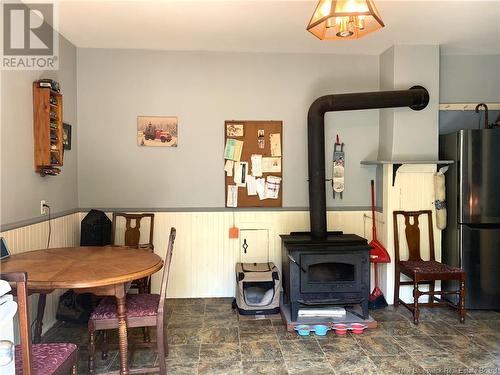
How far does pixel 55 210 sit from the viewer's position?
3.27 metres

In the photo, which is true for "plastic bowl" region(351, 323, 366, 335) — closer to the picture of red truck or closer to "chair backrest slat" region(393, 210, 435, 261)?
"chair backrest slat" region(393, 210, 435, 261)

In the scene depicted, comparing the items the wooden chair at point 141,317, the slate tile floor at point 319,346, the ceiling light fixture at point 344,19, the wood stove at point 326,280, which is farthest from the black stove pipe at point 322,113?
the wooden chair at point 141,317

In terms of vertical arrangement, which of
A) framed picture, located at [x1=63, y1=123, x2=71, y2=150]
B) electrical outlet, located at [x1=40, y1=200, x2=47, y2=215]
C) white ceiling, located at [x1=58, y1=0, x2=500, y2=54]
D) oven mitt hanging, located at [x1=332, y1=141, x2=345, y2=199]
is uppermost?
white ceiling, located at [x1=58, y1=0, x2=500, y2=54]

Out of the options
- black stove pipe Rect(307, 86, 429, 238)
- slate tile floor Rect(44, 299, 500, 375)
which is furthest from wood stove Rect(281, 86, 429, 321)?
slate tile floor Rect(44, 299, 500, 375)

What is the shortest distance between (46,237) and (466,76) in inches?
167

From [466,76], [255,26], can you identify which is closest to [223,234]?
[255,26]

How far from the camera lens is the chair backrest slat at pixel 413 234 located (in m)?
3.67

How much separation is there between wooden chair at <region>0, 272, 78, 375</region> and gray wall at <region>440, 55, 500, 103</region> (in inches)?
155

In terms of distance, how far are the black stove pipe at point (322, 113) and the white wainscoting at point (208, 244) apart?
0.44 metres

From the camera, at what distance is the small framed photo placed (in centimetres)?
388

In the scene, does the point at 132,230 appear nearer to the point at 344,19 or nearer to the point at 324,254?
the point at 324,254

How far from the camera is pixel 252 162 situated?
389 cm

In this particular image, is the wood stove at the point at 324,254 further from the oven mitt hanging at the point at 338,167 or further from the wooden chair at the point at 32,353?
the wooden chair at the point at 32,353

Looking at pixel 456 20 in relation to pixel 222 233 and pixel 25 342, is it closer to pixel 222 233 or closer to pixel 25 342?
pixel 222 233
